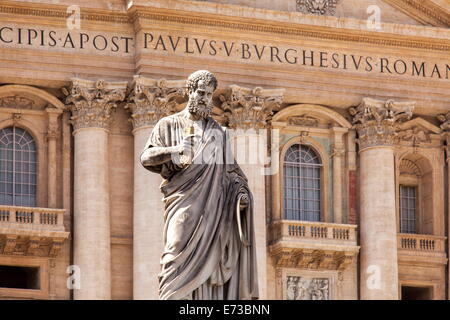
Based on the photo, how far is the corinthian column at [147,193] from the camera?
41.4m

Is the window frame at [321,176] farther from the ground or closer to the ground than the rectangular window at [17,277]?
farther from the ground

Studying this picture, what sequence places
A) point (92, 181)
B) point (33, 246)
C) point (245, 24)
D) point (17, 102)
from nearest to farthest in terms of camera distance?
point (33, 246) < point (92, 181) < point (17, 102) < point (245, 24)

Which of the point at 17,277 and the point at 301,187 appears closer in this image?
the point at 17,277

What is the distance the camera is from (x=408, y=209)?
151 ft

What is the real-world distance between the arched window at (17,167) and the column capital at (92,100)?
1277 mm

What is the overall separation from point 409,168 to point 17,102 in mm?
10525

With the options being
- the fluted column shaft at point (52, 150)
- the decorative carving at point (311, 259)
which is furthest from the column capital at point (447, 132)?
the fluted column shaft at point (52, 150)

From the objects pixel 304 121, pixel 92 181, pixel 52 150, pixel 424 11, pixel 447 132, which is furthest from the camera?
pixel 424 11

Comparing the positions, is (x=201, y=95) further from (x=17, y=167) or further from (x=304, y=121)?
(x=304, y=121)

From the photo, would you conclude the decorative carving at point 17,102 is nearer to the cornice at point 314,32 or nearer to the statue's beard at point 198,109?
the cornice at point 314,32

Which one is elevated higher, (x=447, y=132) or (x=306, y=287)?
(x=447, y=132)

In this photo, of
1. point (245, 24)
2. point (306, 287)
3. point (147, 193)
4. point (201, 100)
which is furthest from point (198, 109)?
point (306, 287)

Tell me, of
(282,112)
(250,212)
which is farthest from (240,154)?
(250,212)

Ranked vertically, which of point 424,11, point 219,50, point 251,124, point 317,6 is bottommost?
point 251,124
